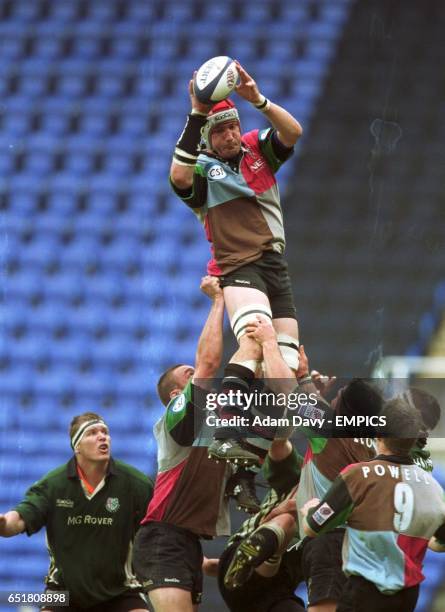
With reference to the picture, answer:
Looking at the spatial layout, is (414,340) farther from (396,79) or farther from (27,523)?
(27,523)

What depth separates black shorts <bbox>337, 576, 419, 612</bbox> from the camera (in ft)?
13.7

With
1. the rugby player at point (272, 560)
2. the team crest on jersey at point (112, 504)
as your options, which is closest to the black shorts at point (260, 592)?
the rugby player at point (272, 560)

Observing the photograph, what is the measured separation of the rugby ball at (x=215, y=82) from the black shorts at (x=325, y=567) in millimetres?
1662

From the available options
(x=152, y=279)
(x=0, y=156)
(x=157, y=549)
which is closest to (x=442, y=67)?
(x=152, y=279)

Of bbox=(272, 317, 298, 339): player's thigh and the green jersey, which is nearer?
bbox=(272, 317, 298, 339): player's thigh

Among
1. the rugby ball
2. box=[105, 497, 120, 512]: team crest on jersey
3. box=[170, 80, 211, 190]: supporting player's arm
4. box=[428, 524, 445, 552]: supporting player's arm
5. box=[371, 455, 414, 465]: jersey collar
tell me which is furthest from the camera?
box=[105, 497, 120, 512]: team crest on jersey

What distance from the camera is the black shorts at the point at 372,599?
418 centimetres

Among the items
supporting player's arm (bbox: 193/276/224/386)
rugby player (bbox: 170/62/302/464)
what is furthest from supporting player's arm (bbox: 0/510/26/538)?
rugby player (bbox: 170/62/302/464)

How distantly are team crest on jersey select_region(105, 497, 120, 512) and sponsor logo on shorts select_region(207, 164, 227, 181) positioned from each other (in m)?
1.40

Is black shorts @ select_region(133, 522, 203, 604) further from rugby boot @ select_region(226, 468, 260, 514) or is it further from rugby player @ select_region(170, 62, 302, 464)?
rugby player @ select_region(170, 62, 302, 464)

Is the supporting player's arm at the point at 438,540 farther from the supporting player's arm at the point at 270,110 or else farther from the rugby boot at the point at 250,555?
the supporting player's arm at the point at 270,110

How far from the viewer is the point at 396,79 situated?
21.1 feet

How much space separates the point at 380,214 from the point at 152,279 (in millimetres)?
1200

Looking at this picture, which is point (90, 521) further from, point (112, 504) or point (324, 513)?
point (324, 513)
